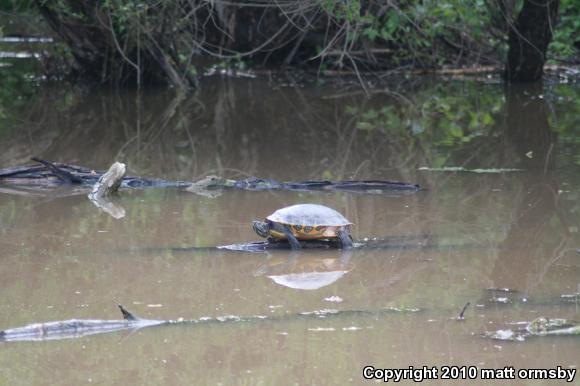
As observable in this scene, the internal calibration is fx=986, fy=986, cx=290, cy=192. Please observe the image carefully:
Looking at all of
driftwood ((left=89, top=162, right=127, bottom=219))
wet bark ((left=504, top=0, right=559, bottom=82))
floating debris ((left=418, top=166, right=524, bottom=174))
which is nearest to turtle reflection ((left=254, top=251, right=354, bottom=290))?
driftwood ((left=89, top=162, right=127, bottom=219))

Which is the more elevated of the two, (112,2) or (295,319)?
(112,2)

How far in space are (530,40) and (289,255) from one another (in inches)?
406

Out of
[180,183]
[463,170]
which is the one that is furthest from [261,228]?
[463,170]

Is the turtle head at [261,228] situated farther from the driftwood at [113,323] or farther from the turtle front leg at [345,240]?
the driftwood at [113,323]

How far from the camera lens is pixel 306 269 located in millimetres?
5953

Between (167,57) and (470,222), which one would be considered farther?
(167,57)

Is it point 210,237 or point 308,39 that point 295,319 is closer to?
point 210,237

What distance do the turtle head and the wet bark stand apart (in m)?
8.58

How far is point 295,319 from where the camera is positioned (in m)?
4.90

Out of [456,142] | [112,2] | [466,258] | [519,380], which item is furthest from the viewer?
[112,2]

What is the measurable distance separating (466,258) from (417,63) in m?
12.7

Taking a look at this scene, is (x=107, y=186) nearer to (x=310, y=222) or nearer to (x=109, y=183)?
(x=109, y=183)

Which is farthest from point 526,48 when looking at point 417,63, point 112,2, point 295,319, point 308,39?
point 295,319

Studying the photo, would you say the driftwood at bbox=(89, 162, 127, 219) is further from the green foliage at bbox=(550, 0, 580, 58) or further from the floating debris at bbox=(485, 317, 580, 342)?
the green foliage at bbox=(550, 0, 580, 58)
